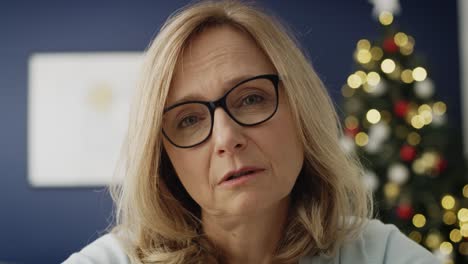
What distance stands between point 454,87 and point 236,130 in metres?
4.55

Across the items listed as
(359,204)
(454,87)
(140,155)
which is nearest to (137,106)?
(140,155)

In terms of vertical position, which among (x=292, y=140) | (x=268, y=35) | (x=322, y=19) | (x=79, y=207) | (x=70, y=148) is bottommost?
(x=79, y=207)

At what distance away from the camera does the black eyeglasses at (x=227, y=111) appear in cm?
124

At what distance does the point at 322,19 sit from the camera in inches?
214

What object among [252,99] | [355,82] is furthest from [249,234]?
[355,82]

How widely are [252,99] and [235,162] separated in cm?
15

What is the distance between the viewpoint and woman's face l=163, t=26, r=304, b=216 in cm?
120

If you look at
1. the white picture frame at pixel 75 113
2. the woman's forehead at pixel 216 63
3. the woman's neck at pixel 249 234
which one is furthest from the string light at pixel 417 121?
the woman's forehead at pixel 216 63

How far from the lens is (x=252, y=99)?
4.14 ft

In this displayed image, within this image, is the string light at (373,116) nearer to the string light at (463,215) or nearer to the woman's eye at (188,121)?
the string light at (463,215)

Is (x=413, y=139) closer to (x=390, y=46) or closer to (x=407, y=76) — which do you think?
(x=407, y=76)

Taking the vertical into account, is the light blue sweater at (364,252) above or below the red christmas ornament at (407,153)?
above

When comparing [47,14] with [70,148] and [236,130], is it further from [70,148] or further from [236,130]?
[236,130]

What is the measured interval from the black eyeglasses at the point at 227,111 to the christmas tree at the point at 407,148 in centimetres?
282
